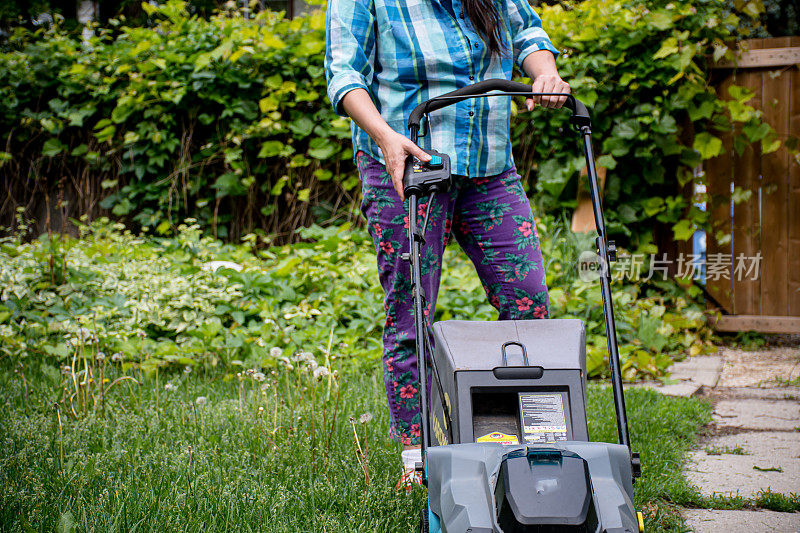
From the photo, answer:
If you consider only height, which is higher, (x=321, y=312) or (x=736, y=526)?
(x=321, y=312)

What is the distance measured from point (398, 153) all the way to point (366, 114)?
158mm

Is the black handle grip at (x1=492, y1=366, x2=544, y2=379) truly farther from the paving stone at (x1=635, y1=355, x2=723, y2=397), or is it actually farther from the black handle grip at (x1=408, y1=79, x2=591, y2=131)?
the paving stone at (x1=635, y1=355, x2=723, y2=397)

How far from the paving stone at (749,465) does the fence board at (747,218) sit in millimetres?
1897

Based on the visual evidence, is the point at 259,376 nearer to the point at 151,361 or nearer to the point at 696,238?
the point at 151,361

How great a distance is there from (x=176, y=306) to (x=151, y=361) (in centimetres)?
48

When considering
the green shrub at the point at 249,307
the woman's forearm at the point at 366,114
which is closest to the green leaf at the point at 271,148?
the green shrub at the point at 249,307

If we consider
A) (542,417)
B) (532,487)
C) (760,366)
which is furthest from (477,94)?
(760,366)

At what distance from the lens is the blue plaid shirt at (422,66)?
76.4 inches

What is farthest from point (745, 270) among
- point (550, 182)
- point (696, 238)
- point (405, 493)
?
point (405, 493)

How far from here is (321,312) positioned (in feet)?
13.0

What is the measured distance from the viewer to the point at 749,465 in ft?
8.06

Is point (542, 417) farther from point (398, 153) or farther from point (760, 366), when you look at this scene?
point (760, 366)

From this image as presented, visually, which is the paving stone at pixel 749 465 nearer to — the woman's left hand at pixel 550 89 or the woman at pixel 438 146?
the woman at pixel 438 146

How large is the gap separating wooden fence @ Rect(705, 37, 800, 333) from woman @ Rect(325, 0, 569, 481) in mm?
2917
